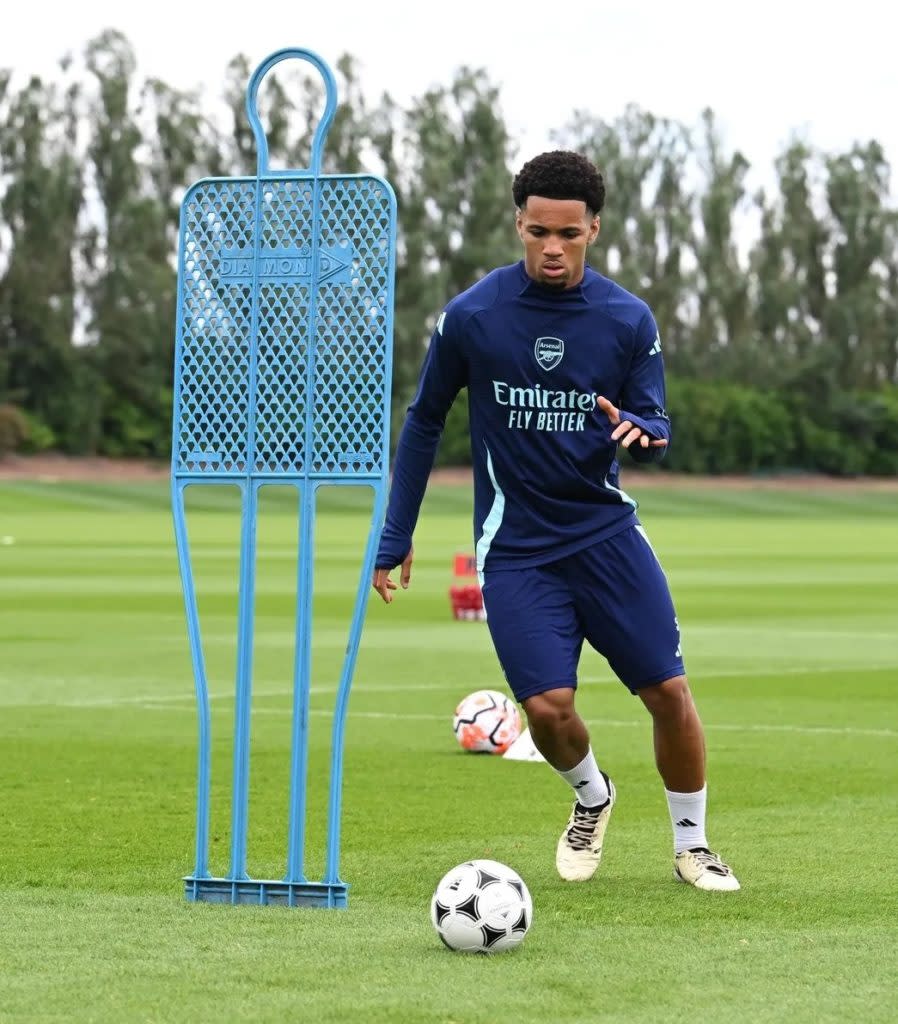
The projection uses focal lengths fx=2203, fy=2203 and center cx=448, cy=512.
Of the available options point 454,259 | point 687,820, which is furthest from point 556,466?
point 454,259

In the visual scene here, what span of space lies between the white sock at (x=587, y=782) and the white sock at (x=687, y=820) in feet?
0.99

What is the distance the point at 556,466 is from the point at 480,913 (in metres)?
1.75

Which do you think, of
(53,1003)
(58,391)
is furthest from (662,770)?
(58,391)

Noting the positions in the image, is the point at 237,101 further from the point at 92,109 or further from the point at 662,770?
the point at 662,770

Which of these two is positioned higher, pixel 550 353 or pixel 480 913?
pixel 550 353

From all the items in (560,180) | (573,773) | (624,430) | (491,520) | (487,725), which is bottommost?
(487,725)

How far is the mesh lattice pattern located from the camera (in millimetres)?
7320

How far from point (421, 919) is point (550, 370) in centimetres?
189

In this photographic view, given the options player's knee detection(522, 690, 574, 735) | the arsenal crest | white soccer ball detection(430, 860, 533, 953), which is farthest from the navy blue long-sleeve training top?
white soccer ball detection(430, 860, 533, 953)

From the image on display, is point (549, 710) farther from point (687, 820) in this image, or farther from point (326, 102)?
point (326, 102)

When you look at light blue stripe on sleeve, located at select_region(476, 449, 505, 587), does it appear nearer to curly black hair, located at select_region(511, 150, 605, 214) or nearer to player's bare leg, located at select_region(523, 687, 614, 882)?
player's bare leg, located at select_region(523, 687, 614, 882)

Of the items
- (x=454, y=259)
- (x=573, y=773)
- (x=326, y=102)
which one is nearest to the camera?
(x=326, y=102)

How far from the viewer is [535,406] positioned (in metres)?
7.55

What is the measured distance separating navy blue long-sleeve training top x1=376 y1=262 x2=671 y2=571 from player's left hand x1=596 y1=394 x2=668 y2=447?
100mm
